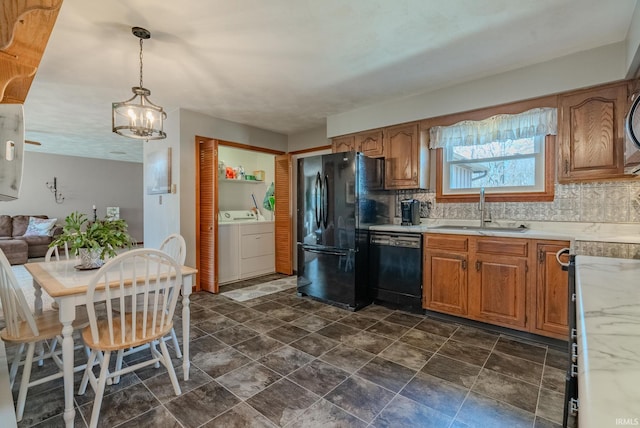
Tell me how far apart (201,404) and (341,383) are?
0.85 m

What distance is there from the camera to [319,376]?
2.06 m

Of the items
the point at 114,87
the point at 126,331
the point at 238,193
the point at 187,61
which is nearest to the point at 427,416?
the point at 126,331

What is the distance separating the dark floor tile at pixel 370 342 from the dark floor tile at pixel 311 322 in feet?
1.23

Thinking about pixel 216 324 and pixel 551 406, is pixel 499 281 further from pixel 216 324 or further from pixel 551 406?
pixel 216 324

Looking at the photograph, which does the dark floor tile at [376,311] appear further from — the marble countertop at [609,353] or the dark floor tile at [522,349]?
the marble countertop at [609,353]

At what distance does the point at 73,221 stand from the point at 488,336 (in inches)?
132

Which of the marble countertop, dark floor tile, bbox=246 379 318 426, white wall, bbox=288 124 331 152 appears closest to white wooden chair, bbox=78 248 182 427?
dark floor tile, bbox=246 379 318 426

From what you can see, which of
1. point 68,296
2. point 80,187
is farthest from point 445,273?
point 80,187

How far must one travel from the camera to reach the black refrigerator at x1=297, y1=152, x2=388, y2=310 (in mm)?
3369

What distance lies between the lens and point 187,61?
2.66 metres

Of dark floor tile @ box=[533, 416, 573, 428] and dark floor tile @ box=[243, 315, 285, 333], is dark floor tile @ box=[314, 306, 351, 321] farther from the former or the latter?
dark floor tile @ box=[533, 416, 573, 428]

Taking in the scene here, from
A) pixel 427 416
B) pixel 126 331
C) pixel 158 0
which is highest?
pixel 158 0

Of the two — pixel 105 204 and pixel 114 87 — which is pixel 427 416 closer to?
pixel 114 87

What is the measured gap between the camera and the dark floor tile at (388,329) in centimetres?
274
